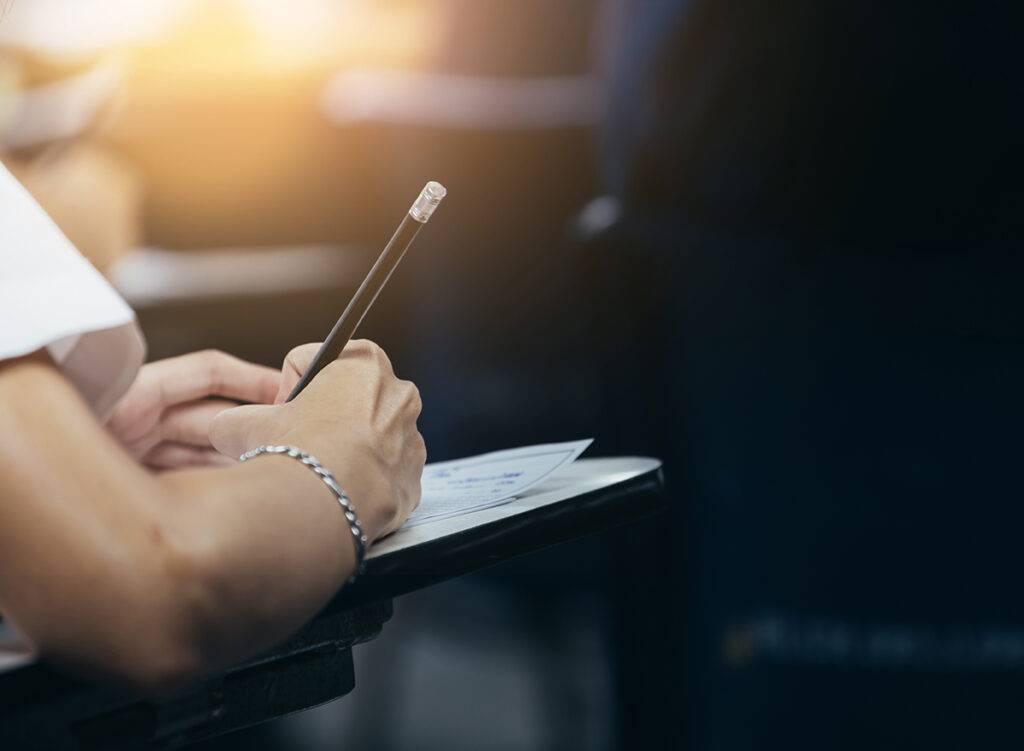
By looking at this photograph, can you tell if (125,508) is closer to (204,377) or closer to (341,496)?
(341,496)

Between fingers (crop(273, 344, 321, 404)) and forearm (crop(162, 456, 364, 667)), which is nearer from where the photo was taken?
forearm (crop(162, 456, 364, 667))

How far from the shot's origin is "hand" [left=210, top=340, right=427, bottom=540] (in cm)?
47

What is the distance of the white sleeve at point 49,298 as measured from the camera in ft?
1.34

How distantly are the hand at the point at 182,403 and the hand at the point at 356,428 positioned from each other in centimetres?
10

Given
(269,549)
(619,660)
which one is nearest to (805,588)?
(619,660)

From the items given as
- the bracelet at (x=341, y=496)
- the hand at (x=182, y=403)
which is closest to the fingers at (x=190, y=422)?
the hand at (x=182, y=403)

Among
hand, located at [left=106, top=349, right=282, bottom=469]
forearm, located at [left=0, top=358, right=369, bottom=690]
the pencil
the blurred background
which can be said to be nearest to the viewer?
forearm, located at [left=0, top=358, right=369, bottom=690]

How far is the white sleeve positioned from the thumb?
0.27 ft

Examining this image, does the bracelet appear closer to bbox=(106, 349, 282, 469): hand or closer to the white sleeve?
the white sleeve

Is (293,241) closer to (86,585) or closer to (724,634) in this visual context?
(724,634)

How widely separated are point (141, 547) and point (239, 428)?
16 centimetres

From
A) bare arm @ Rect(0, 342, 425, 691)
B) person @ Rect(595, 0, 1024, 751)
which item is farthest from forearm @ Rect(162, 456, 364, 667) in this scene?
person @ Rect(595, 0, 1024, 751)

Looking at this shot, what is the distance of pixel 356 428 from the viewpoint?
0.49 meters

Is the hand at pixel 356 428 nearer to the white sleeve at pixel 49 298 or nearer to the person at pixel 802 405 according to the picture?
the white sleeve at pixel 49 298
